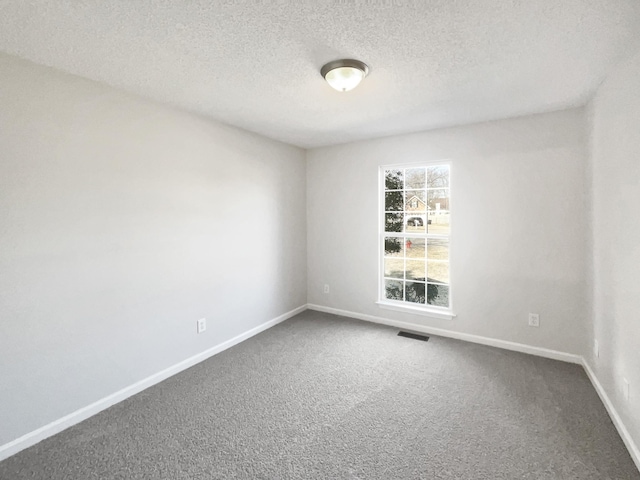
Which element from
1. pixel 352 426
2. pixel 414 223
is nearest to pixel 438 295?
pixel 414 223

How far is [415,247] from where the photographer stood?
380 centimetres

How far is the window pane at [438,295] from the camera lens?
3605mm

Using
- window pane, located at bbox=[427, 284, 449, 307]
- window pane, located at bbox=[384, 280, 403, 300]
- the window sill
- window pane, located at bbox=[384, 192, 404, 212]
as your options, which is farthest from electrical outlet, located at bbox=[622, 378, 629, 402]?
window pane, located at bbox=[384, 192, 404, 212]

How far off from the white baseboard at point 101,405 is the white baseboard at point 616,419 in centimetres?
320

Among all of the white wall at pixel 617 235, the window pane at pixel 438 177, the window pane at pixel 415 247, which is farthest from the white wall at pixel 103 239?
the white wall at pixel 617 235

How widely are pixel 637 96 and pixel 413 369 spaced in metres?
2.49

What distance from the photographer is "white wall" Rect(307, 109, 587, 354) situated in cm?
284

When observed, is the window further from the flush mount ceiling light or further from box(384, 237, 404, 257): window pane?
the flush mount ceiling light

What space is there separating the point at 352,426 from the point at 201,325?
176 cm

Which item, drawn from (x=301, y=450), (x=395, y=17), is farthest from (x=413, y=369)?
(x=395, y=17)

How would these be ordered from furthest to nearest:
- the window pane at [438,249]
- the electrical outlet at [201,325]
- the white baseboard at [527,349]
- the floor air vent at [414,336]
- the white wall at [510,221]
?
the window pane at [438,249], the floor air vent at [414,336], the electrical outlet at [201,325], the white wall at [510,221], the white baseboard at [527,349]

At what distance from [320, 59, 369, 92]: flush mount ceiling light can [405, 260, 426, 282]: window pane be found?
2417mm

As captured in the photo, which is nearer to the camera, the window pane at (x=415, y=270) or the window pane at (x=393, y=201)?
the window pane at (x=415, y=270)

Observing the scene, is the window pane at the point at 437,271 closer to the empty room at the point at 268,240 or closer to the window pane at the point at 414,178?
the empty room at the point at 268,240
